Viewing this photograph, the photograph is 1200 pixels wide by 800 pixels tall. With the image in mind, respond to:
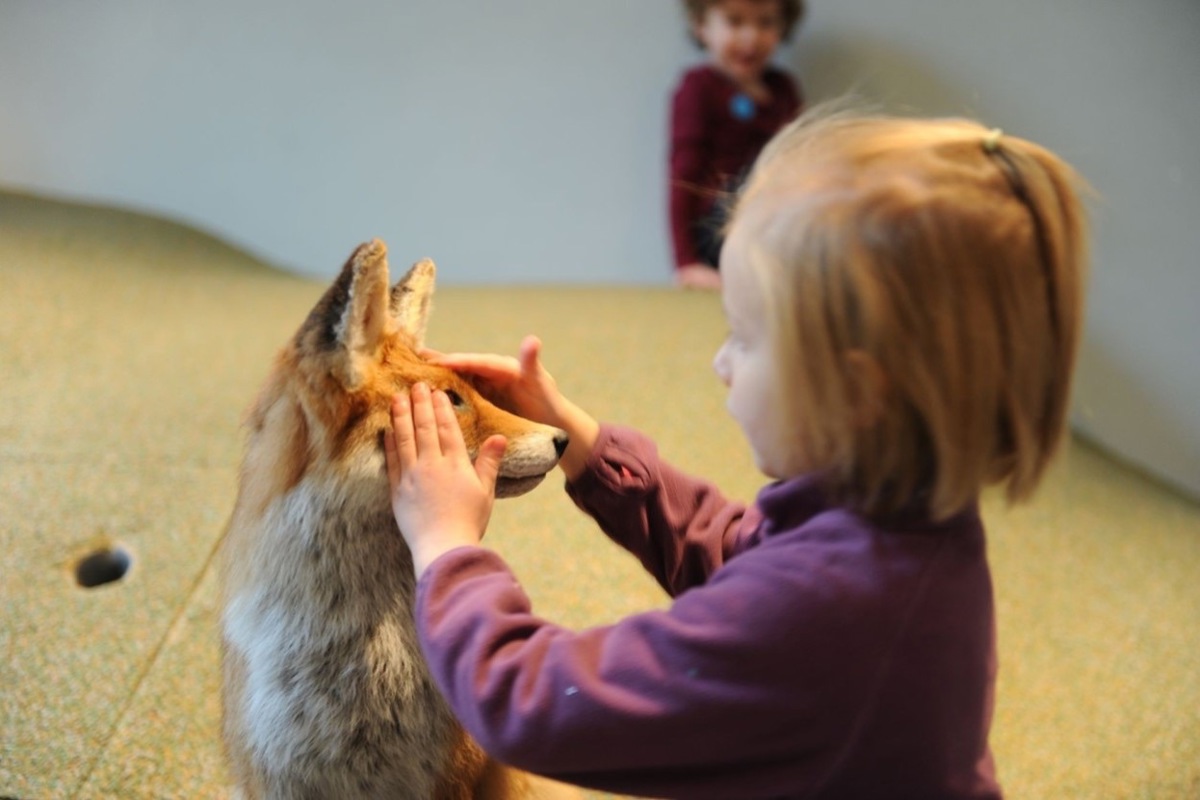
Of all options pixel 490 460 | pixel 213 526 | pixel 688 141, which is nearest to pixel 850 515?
pixel 490 460

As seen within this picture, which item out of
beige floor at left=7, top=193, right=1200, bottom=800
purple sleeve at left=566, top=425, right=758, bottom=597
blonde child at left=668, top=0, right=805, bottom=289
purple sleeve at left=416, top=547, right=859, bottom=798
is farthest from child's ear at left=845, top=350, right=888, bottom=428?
blonde child at left=668, top=0, right=805, bottom=289

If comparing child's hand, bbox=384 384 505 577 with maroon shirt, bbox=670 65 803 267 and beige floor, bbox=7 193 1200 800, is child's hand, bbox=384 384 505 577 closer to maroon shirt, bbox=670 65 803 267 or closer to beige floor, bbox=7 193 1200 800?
beige floor, bbox=7 193 1200 800

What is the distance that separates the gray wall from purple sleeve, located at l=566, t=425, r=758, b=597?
77.1 inches

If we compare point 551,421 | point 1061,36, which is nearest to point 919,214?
point 551,421

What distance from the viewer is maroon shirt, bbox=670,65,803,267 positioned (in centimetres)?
291

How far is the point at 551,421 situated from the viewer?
1.14 meters

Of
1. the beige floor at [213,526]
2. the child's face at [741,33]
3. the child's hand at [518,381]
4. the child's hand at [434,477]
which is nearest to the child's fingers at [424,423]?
the child's hand at [434,477]

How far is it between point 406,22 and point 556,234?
2.65 feet

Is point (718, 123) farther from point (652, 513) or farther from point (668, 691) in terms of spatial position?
point (668, 691)

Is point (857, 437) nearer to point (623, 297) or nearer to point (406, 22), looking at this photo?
point (623, 297)

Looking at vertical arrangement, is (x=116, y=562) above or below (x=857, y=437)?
below

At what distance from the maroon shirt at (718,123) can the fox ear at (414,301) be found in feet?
6.00

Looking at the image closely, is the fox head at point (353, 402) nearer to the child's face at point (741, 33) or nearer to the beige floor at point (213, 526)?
the beige floor at point (213, 526)

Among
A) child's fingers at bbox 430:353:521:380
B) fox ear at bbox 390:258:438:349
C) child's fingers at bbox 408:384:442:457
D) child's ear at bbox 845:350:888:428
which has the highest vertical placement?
child's ear at bbox 845:350:888:428
